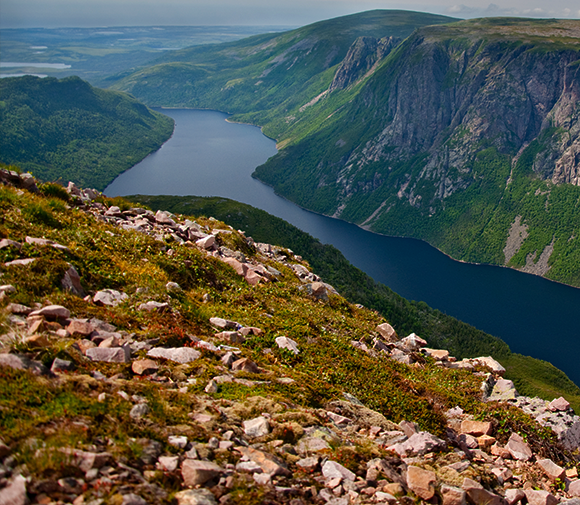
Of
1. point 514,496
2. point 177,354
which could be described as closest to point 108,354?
point 177,354

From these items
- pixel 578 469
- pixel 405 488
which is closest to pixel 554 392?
pixel 578 469

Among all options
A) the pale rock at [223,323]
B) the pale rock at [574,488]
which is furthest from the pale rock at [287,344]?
the pale rock at [574,488]

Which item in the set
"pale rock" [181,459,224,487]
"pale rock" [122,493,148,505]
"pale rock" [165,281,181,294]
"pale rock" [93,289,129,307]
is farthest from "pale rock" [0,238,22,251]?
"pale rock" [122,493,148,505]

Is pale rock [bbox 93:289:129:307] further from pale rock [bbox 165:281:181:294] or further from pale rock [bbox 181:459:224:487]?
pale rock [bbox 181:459:224:487]

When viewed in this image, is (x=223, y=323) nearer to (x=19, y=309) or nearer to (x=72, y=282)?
(x=72, y=282)

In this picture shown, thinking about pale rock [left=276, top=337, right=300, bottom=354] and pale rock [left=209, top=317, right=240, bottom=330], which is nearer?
pale rock [left=209, top=317, right=240, bottom=330]

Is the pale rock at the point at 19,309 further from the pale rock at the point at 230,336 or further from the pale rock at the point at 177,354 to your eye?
the pale rock at the point at 230,336
